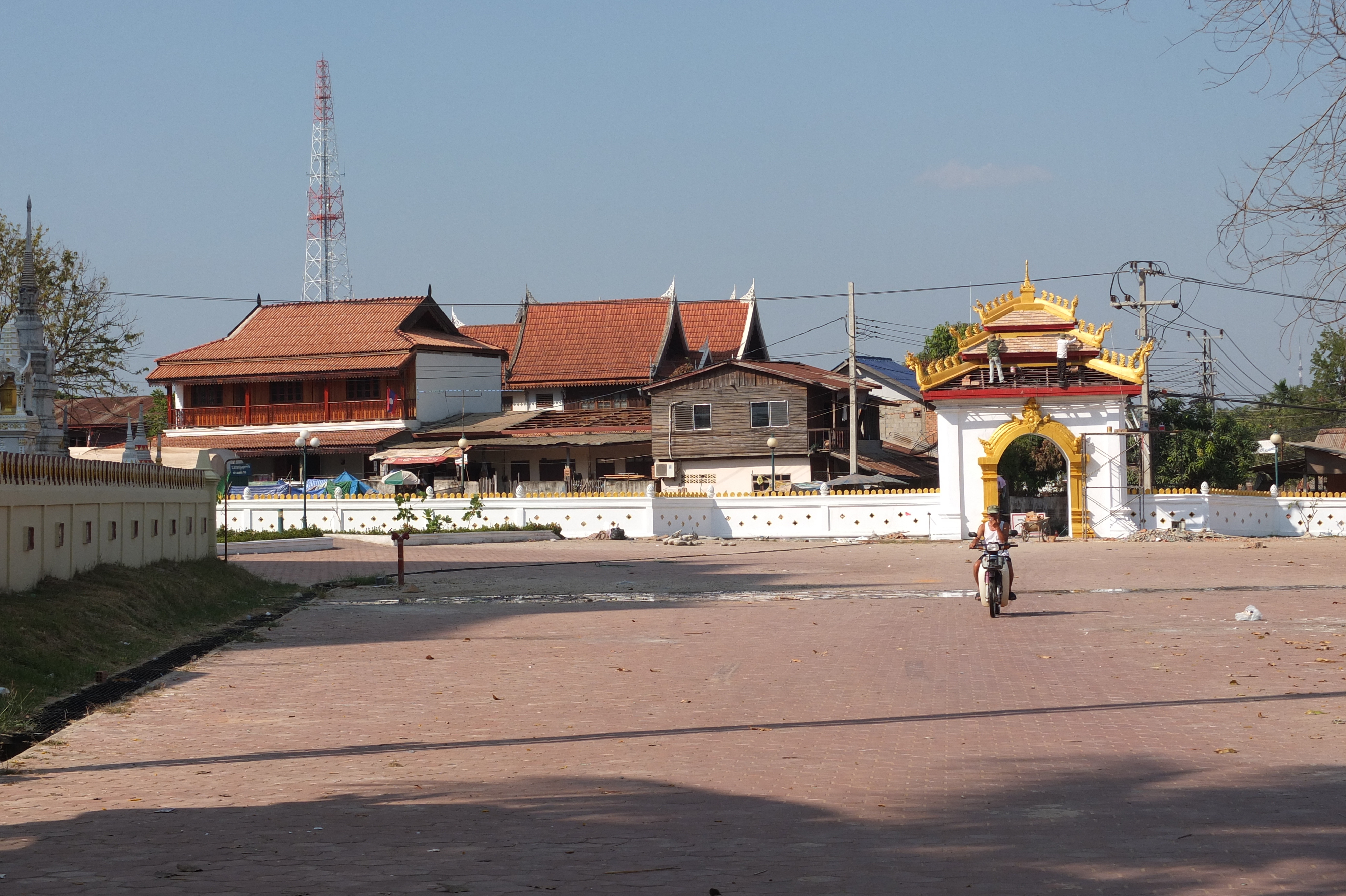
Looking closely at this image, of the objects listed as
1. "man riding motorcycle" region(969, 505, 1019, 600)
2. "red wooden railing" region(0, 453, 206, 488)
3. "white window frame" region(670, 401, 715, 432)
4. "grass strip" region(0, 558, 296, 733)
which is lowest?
"grass strip" region(0, 558, 296, 733)

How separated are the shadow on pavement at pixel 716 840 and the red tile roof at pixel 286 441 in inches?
1767

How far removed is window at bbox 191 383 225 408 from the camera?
180 ft

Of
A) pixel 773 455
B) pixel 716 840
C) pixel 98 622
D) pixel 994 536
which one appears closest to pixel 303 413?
pixel 773 455

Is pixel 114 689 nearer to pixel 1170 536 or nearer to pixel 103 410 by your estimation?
pixel 1170 536

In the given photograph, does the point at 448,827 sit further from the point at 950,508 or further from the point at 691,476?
the point at 691,476

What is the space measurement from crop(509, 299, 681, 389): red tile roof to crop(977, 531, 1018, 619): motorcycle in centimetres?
3804

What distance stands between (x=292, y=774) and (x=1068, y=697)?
5913 millimetres

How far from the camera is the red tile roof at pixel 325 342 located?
5284 cm

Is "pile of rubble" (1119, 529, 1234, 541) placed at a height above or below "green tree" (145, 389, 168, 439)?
below

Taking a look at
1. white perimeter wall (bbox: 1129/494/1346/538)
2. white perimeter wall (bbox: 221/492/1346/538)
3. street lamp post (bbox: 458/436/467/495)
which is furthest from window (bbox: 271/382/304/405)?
white perimeter wall (bbox: 1129/494/1346/538)

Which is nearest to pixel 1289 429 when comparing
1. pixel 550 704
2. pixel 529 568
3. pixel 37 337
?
pixel 529 568

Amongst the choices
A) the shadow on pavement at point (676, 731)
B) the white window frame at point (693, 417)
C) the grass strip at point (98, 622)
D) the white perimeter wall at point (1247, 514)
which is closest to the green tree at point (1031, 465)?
the white perimeter wall at point (1247, 514)

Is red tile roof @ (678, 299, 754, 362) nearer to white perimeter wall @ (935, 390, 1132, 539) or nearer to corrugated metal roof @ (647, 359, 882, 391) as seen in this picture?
corrugated metal roof @ (647, 359, 882, 391)

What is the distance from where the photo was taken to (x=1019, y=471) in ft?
161
